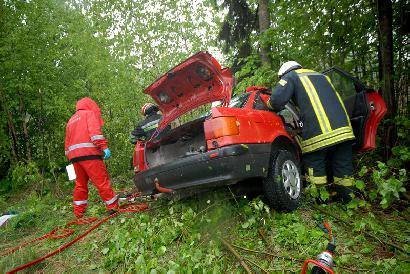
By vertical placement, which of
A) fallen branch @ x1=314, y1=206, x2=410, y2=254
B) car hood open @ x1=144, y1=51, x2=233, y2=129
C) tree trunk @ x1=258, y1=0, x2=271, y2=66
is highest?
tree trunk @ x1=258, y1=0, x2=271, y2=66

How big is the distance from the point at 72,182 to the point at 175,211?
4868mm

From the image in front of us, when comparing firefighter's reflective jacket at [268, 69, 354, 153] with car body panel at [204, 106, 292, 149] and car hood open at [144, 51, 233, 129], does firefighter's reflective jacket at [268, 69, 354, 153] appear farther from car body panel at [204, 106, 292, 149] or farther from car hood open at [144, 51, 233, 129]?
car hood open at [144, 51, 233, 129]

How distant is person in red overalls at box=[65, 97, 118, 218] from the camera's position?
461 cm

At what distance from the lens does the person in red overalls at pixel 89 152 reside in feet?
15.1

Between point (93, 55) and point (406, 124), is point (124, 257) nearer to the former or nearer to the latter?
point (406, 124)

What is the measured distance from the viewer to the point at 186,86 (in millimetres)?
4066

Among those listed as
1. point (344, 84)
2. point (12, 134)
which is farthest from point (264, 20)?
point (12, 134)

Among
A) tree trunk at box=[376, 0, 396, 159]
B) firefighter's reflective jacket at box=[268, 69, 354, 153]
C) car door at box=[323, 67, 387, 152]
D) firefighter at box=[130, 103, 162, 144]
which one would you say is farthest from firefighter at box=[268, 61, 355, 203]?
firefighter at box=[130, 103, 162, 144]

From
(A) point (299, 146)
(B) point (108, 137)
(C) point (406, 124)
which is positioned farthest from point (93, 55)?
(C) point (406, 124)

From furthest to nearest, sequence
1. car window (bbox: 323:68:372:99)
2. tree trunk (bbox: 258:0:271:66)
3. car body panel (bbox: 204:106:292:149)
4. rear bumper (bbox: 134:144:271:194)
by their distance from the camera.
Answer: tree trunk (bbox: 258:0:271:66) < car window (bbox: 323:68:372:99) < car body panel (bbox: 204:106:292:149) < rear bumper (bbox: 134:144:271:194)

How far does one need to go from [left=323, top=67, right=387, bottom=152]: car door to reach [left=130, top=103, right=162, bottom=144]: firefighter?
9.47 ft

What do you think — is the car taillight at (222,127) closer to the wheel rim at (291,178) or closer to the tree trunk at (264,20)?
the wheel rim at (291,178)

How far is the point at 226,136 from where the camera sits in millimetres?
3133

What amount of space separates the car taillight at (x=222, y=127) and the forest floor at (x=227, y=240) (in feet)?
2.64
